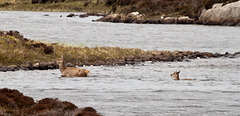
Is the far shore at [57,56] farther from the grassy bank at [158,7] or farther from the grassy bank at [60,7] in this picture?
the grassy bank at [60,7]

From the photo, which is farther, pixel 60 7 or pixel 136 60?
pixel 60 7

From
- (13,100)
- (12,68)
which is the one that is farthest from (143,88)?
(12,68)

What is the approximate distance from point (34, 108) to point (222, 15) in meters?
82.7

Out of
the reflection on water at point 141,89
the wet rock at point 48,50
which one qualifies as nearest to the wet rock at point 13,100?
the reflection on water at point 141,89

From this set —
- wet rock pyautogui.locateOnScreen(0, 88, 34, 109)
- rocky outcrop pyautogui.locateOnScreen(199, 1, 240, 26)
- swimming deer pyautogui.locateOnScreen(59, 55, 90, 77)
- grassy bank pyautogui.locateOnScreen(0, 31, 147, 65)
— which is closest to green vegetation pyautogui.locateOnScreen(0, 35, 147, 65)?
grassy bank pyautogui.locateOnScreen(0, 31, 147, 65)

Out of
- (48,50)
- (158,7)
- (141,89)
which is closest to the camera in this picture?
(141,89)

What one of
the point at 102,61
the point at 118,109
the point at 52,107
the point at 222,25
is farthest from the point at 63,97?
the point at 222,25

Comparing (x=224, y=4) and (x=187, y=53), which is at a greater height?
(x=224, y=4)

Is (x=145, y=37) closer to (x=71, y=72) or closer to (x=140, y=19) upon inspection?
(x=71, y=72)

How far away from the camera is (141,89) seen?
22578 mm

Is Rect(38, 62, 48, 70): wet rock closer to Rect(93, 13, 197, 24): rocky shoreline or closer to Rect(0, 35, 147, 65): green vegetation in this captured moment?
Rect(0, 35, 147, 65): green vegetation

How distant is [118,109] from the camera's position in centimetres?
1731

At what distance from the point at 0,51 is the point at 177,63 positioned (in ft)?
41.1

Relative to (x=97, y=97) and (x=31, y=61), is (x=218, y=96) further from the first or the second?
(x=31, y=61)
